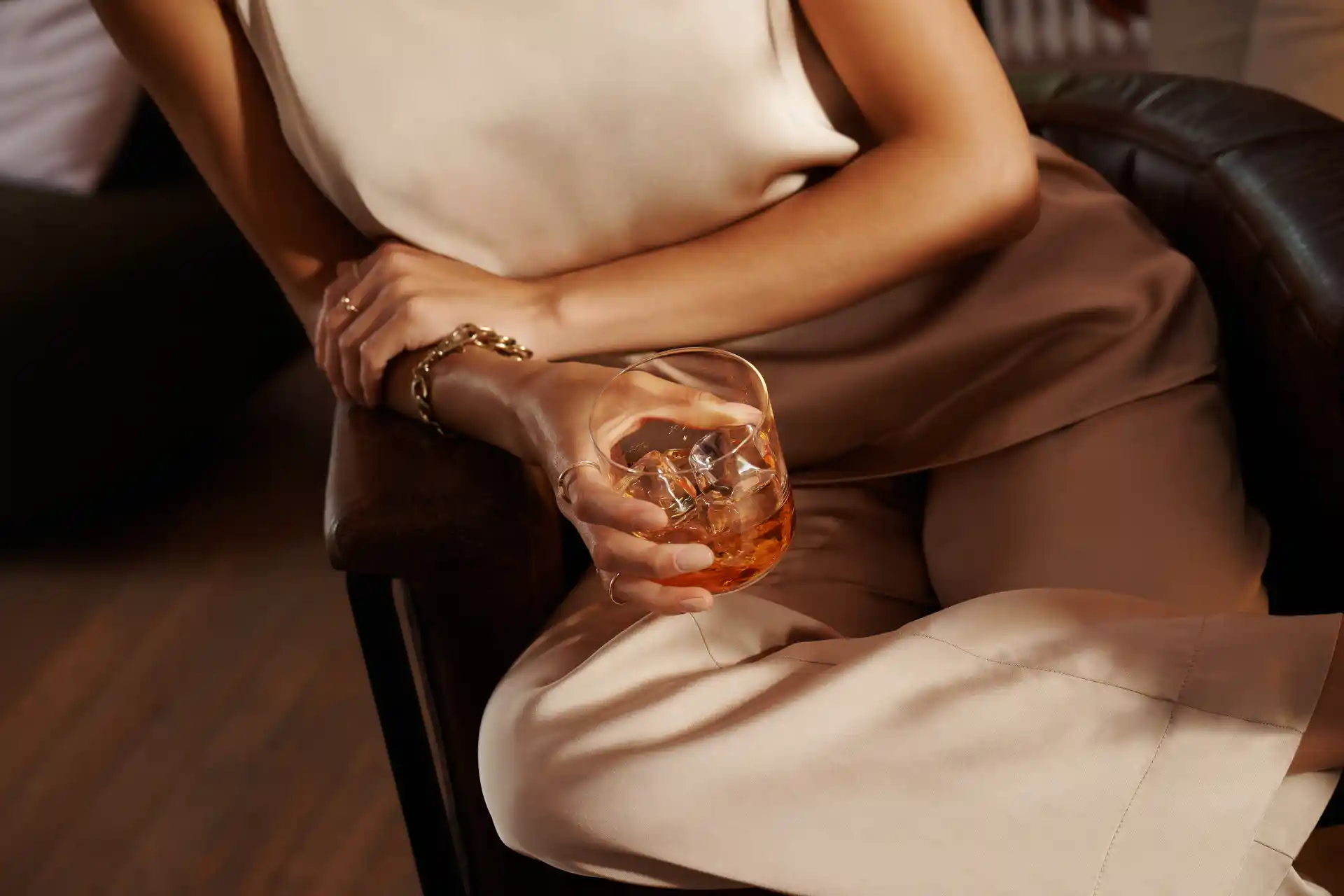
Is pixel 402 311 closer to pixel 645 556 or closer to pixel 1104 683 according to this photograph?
pixel 645 556

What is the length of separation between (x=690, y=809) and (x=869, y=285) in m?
0.49

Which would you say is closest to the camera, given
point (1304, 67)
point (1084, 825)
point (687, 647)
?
point (1084, 825)

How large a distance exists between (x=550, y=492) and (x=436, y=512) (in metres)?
0.13

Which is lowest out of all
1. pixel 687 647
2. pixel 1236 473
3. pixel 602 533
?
pixel 1236 473

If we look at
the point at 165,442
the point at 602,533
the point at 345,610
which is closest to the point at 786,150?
the point at 602,533

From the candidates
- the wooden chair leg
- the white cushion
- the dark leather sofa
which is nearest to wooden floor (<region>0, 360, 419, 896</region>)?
the dark leather sofa

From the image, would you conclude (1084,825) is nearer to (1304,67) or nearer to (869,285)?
(869,285)

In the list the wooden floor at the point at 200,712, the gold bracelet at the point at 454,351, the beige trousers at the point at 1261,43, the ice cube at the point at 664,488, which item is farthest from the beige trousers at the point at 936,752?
the beige trousers at the point at 1261,43

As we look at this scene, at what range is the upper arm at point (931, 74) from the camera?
39.6 inches

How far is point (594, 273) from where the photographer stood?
109 cm

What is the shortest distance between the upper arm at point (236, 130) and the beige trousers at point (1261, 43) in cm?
114

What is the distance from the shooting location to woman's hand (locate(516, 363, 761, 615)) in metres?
0.78

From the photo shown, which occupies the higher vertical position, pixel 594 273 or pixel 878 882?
pixel 594 273

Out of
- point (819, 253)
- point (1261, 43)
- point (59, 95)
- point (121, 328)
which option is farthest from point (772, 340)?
point (59, 95)
